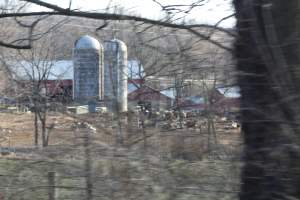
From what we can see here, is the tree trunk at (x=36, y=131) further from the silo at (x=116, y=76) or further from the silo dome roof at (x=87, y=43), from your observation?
the silo at (x=116, y=76)

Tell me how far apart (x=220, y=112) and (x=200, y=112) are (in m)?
0.21

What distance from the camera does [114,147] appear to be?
18.5 feet

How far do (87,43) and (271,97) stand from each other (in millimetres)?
3949

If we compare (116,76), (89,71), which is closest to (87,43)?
(89,71)

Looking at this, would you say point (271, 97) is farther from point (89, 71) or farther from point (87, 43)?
point (87, 43)

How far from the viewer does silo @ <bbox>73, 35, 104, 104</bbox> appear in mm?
6867

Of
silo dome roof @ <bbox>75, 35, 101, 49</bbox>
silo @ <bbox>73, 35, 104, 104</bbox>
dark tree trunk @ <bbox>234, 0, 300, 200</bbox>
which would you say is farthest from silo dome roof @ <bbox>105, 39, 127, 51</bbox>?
dark tree trunk @ <bbox>234, 0, 300, 200</bbox>

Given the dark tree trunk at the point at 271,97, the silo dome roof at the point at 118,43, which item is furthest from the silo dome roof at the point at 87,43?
the dark tree trunk at the point at 271,97

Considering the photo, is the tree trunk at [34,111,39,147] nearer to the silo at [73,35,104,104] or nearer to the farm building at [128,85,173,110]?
the silo at [73,35,104,104]

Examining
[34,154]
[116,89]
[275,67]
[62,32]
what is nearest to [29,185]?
[34,154]

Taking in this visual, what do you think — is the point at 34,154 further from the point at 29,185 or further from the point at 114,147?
the point at 114,147

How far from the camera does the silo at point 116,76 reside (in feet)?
20.2

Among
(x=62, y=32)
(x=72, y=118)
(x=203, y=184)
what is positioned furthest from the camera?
(x=62, y=32)

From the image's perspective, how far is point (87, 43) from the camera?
7.91 m
